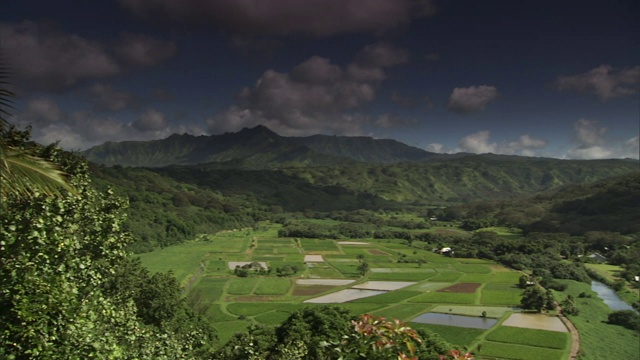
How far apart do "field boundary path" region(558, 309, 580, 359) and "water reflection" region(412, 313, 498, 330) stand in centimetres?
1318

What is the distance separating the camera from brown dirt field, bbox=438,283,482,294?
374 feet

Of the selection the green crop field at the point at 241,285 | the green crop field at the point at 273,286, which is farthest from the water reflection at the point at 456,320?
the green crop field at the point at 241,285

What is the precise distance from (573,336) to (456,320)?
A: 69.5 feet

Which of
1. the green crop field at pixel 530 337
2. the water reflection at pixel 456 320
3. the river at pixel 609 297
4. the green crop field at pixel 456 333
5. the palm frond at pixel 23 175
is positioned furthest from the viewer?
the river at pixel 609 297

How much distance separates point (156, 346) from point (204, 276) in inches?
4168

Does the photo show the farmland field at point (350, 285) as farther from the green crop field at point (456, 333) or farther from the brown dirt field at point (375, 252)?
the green crop field at point (456, 333)

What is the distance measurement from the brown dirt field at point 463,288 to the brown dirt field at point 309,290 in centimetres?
3169

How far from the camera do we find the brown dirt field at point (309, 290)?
11138cm

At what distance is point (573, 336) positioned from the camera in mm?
75875

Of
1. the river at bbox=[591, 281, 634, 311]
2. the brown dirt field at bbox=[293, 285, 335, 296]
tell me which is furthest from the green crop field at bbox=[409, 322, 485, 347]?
the river at bbox=[591, 281, 634, 311]

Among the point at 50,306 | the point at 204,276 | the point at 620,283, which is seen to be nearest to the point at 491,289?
the point at 620,283

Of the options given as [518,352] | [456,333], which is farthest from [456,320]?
[518,352]

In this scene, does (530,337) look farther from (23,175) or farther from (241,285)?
(23,175)

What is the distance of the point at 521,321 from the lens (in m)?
86.2
